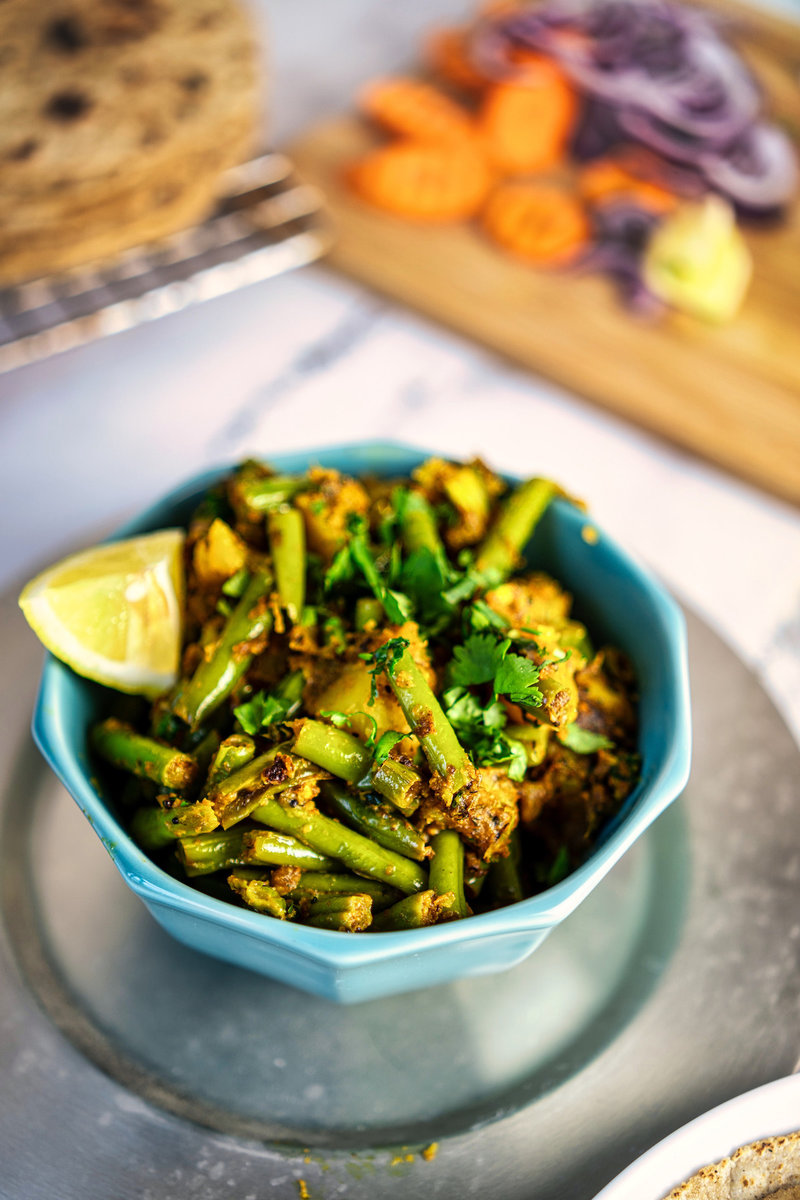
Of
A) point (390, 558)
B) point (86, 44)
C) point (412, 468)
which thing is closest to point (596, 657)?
point (390, 558)

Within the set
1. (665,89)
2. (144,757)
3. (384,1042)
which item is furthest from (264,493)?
(665,89)

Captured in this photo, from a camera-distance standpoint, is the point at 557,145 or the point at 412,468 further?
the point at 557,145

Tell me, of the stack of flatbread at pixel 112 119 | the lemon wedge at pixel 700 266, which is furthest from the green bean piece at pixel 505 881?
the lemon wedge at pixel 700 266

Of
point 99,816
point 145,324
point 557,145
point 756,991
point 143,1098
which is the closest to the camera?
point 99,816

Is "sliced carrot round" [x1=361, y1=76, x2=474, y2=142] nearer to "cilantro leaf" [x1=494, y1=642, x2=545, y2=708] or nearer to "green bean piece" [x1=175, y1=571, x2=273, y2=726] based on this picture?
"green bean piece" [x1=175, y1=571, x2=273, y2=726]

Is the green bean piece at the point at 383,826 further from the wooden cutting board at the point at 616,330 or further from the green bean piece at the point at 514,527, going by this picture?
the wooden cutting board at the point at 616,330

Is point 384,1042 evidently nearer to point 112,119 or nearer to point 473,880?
point 473,880

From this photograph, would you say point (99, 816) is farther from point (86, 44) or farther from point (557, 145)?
point (557, 145)
